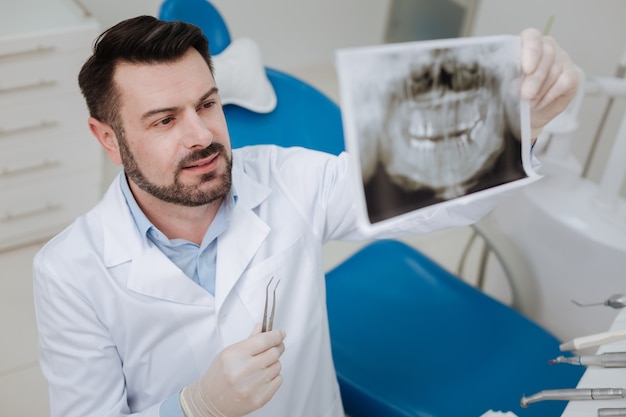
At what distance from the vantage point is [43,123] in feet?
7.11

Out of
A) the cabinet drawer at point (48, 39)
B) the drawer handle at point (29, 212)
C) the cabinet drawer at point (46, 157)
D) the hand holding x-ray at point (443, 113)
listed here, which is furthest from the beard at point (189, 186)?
the drawer handle at point (29, 212)

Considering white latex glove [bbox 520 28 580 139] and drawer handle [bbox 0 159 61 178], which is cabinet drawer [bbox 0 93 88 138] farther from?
white latex glove [bbox 520 28 580 139]

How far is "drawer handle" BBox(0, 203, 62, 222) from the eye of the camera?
7.42 feet

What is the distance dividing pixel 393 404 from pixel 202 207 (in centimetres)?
56

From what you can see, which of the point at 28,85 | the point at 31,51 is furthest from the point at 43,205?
the point at 31,51

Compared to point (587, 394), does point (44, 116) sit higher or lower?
lower

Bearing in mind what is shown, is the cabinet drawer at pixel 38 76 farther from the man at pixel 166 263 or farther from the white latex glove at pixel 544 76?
the white latex glove at pixel 544 76

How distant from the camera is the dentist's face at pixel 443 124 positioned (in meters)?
0.82

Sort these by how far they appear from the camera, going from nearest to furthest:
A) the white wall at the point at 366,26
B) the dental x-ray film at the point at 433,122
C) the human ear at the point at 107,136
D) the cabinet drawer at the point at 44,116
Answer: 1. the dental x-ray film at the point at 433,122
2. the human ear at the point at 107,136
3. the cabinet drawer at the point at 44,116
4. the white wall at the point at 366,26

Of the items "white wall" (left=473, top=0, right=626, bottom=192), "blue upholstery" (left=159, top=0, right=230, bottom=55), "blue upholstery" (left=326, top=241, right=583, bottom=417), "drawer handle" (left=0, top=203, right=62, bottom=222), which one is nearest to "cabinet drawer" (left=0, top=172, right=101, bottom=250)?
"drawer handle" (left=0, top=203, right=62, bottom=222)

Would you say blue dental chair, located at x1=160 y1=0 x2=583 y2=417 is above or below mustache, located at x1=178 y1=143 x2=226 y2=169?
below

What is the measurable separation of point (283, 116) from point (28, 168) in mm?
1096

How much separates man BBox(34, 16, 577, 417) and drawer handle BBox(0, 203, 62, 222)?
1274mm

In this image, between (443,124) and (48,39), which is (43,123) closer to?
(48,39)
